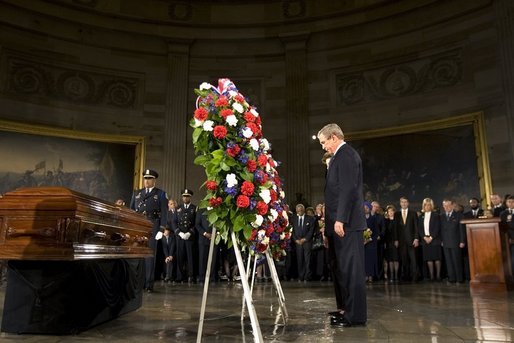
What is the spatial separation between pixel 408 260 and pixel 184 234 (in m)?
5.44

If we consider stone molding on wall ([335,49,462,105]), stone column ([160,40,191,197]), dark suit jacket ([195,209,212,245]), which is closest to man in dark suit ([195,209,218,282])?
dark suit jacket ([195,209,212,245])

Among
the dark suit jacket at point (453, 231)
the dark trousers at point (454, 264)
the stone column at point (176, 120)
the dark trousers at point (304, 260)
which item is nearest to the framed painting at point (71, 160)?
the stone column at point (176, 120)

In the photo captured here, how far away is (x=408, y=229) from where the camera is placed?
997cm

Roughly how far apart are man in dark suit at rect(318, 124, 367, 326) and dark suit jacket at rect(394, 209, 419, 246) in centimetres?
656

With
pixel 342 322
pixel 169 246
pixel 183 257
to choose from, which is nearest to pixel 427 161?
pixel 183 257

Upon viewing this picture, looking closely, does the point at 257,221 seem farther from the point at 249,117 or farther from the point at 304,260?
the point at 304,260

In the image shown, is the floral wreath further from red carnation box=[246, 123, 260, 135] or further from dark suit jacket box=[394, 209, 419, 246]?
dark suit jacket box=[394, 209, 419, 246]

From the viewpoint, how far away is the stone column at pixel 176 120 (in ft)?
44.5

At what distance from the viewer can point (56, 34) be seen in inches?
520

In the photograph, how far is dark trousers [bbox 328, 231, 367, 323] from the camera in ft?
12.1

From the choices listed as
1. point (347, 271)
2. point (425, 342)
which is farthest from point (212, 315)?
point (425, 342)

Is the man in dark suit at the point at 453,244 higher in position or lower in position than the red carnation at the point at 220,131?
lower

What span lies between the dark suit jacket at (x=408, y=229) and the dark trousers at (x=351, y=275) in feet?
21.7

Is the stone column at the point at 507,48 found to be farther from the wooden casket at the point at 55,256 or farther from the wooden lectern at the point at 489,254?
the wooden casket at the point at 55,256
